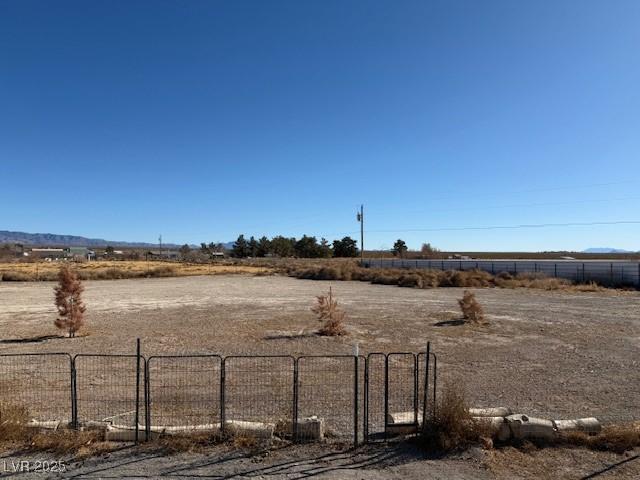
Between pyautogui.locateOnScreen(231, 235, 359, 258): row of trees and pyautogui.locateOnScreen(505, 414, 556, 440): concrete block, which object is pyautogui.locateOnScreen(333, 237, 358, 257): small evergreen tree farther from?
pyautogui.locateOnScreen(505, 414, 556, 440): concrete block

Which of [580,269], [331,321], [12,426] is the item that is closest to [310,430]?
[12,426]

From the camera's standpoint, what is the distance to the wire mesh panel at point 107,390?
321 inches

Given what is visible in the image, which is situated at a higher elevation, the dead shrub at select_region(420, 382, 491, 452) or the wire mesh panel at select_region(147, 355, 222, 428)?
the dead shrub at select_region(420, 382, 491, 452)

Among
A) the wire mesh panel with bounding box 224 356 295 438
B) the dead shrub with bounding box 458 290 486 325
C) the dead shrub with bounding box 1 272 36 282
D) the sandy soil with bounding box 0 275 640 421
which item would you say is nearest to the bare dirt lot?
the sandy soil with bounding box 0 275 640 421

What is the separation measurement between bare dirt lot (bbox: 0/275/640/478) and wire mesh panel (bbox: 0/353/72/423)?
2.21m

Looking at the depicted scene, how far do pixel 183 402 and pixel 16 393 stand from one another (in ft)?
11.5

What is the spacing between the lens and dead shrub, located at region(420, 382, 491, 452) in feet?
21.2

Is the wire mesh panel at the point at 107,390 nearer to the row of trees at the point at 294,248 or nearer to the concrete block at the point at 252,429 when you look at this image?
the concrete block at the point at 252,429

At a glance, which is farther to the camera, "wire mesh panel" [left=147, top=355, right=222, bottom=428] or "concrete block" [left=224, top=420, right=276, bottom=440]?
"wire mesh panel" [left=147, top=355, right=222, bottom=428]

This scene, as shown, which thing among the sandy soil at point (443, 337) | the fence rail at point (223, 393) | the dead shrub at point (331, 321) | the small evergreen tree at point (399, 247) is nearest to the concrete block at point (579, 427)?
the sandy soil at point (443, 337)

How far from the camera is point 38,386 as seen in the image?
33.4ft

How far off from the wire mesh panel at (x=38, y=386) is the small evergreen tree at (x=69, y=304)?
359cm

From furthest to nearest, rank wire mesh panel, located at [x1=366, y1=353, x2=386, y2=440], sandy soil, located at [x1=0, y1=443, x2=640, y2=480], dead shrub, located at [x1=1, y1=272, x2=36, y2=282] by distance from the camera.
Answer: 1. dead shrub, located at [x1=1, y1=272, x2=36, y2=282]
2. wire mesh panel, located at [x1=366, y1=353, x2=386, y2=440]
3. sandy soil, located at [x1=0, y1=443, x2=640, y2=480]

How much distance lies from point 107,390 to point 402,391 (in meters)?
6.05
